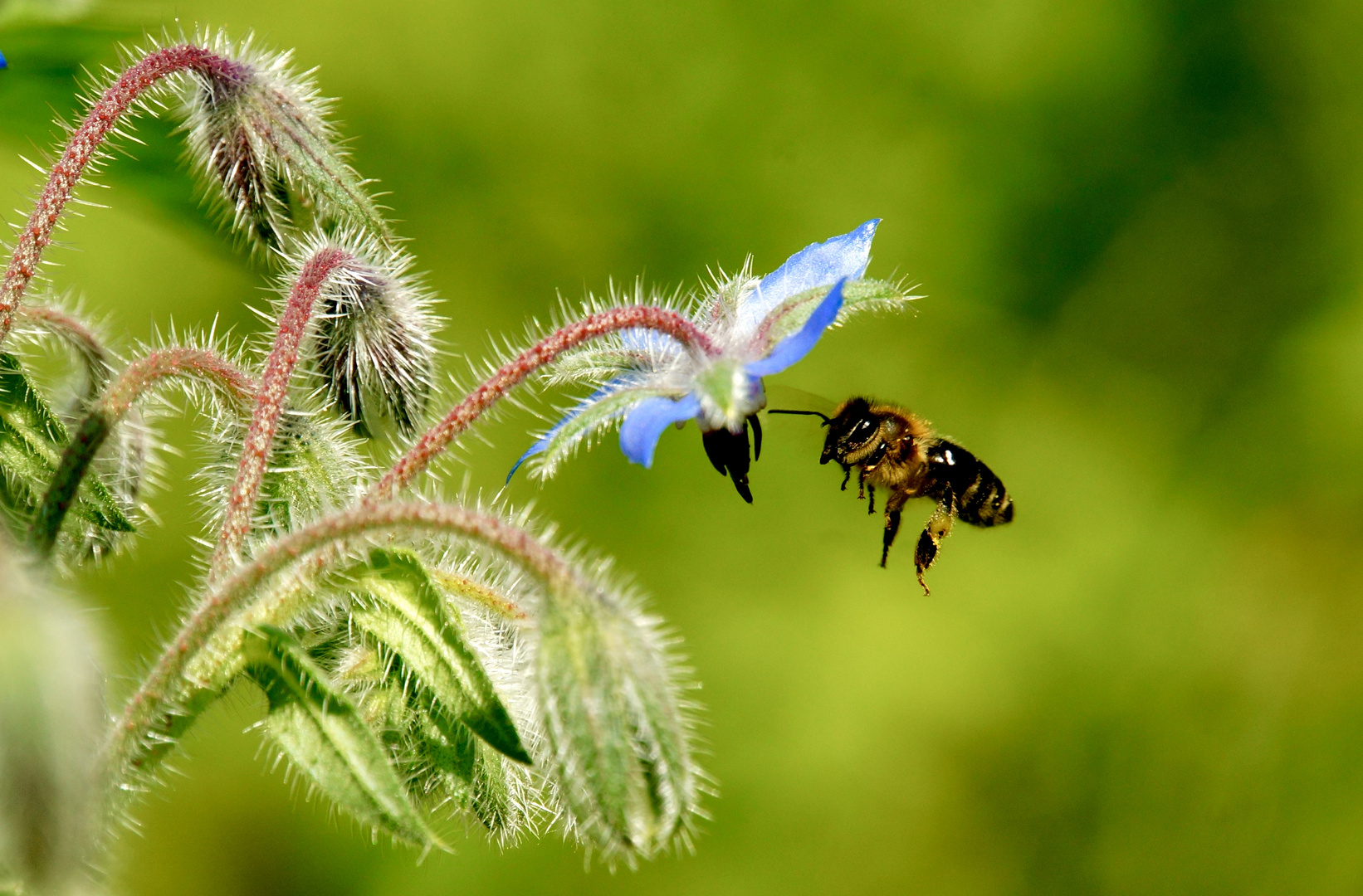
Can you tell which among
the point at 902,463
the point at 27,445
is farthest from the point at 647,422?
the point at 902,463

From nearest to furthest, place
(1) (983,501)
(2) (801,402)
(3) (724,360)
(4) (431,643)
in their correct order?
(4) (431,643) → (3) (724,360) → (2) (801,402) → (1) (983,501)

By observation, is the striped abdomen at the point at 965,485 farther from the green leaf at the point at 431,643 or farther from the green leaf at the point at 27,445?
the green leaf at the point at 27,445

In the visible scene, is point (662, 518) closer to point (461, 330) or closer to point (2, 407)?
point (461, 330)

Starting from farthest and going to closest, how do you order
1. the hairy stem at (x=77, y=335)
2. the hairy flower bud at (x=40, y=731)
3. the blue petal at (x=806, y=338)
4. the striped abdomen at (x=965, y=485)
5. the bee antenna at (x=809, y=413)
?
the striped abdomen at (x=965, y=485) < the bee antenna at (x=809, y=413) < the hairy stem at (x=77, y=335) < the blue petal at (x=806, y=338) < the hairy flower bud at (x=40, y=731)

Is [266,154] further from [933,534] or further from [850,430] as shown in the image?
[933,534]

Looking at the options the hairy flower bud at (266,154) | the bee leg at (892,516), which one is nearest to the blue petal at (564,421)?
the hairy flower bud at (266,154)

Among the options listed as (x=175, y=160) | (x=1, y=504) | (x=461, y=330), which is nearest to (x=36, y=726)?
(x=1, y=504)
